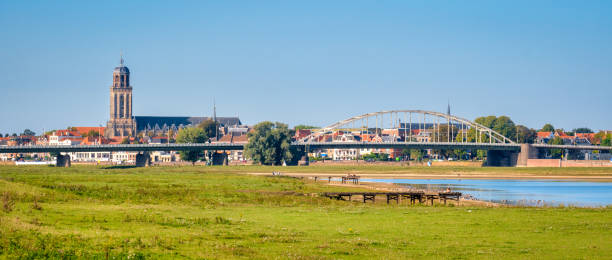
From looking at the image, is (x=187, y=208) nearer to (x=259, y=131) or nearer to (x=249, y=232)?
(x=249, y=232)

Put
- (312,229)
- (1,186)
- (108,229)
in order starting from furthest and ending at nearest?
(1,186)
(312,229)
(108,229)

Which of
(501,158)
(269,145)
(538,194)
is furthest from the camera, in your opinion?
(501,158)

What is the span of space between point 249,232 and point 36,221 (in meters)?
7.65

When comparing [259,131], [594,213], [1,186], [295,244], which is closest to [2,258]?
[295,244]

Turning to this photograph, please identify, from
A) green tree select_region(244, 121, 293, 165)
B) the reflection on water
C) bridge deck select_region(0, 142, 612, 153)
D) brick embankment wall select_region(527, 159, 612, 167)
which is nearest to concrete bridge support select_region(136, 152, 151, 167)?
bridge deck select_region(0, 142, 612, 153)

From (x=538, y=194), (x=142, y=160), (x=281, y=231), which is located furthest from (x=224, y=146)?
(x=281, y=231)

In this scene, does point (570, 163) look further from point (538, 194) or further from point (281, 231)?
point (281, 231)

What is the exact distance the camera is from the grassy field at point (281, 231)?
2383 cm

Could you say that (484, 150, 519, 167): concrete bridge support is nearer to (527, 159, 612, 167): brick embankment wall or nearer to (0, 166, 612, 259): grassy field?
(527, 159, 612, 167): brick embankment wall

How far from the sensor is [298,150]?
170 m

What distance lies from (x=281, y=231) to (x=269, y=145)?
432ft

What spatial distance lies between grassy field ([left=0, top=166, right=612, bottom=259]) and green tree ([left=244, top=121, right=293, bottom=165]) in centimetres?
11718

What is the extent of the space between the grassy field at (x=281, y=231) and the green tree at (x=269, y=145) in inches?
4613

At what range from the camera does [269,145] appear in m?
161
